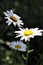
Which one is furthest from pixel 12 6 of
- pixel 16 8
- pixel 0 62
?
pixel 0 62

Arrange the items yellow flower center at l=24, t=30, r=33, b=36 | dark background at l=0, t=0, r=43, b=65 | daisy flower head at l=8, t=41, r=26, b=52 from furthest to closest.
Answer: dark background at l=0, t=0, r=43, b=65 → daisy flower head at l=8, t=41, r=26, b=52 → yellow flower center at l=24, t=30, r=33, b=36

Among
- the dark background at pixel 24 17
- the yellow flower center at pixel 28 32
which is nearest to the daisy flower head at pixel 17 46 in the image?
the yellow flower center at pixel 28 32

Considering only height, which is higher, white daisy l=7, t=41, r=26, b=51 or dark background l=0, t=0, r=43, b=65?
dark background l=0, t=0, r=43, b=65

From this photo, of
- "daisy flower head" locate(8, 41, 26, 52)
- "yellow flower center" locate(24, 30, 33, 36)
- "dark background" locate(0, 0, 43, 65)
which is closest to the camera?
"yellow flower center" locate(24, 30, 33, 36)

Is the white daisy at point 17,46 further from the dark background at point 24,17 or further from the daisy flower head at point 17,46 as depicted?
the dark background at point 24,17

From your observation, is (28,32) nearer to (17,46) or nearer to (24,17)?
(17,46)

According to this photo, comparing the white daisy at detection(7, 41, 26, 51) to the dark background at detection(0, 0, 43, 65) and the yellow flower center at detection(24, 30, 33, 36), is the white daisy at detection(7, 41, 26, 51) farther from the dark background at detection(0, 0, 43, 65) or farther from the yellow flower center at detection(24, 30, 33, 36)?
the dark background at detection(0, 0, 43, 65)

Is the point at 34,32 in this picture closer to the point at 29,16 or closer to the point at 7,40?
the point at 7,40

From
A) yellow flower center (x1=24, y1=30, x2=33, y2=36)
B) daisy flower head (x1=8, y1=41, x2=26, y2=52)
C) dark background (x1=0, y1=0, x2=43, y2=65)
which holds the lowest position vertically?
yellow flower center (x1=24, y1=30, x2=33, y2=36)

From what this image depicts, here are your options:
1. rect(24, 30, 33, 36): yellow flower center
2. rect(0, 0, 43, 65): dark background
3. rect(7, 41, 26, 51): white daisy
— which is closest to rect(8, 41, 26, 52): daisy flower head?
rect(7, 41, 26, 51): white daisy

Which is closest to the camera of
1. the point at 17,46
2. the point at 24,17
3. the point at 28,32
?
the point at 28,32

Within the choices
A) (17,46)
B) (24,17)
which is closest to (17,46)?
(17,46)
